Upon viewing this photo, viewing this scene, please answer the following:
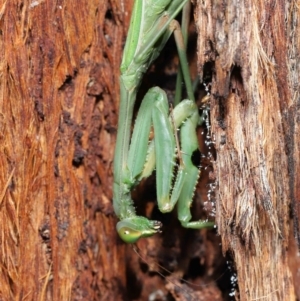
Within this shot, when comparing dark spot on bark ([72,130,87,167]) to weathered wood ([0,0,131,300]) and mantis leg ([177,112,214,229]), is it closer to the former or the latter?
weathered wood ([0,0,131,300])

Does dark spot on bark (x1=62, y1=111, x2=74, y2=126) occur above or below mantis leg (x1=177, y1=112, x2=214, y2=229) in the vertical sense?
above

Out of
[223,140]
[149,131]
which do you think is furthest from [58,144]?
[223,140]

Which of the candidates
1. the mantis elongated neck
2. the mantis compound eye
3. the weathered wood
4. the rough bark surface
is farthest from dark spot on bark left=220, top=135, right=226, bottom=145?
the weathered wood

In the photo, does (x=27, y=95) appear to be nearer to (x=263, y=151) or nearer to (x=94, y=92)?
(x=94, y=92)

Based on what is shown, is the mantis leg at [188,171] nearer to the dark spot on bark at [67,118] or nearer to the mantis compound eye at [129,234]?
the mantis compound eye at [129,234]

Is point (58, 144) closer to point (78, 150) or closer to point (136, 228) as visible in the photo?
point (78, 150)
